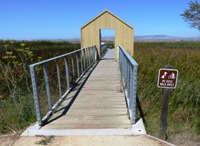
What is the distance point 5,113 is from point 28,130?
1.01m

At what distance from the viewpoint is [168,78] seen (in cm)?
290

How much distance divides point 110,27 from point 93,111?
384 inches

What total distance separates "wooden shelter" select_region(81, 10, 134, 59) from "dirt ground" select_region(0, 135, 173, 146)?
407 inches

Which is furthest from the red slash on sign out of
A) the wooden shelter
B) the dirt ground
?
the wooden shelter

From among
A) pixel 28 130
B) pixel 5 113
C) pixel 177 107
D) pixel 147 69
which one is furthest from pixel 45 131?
pixel 147 69

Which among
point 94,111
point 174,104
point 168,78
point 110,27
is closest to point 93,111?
point 94,111

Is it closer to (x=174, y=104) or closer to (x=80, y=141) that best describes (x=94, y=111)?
(x=80, y=141)

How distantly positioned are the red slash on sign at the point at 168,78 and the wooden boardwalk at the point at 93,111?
0.94m

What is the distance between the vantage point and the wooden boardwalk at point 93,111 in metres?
3.44

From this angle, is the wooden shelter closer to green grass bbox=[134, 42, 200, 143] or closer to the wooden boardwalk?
green grass bbox=[134, 42, 200, 143]

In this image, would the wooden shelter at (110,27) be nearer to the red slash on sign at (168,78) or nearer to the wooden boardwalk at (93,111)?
the wooden boardwalk at (93,111)

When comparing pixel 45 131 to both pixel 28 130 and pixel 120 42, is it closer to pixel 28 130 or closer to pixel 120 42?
pixel 28 130

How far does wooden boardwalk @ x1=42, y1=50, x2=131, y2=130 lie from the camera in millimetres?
3436

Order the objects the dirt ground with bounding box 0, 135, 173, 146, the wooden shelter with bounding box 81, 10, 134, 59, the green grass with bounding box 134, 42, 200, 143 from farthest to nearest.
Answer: the wooden shelter with bounding box 81, 10, 134, 59
the green grass with bounding box 134, 42, 200, 143
the dirt ground with bounding box 0, 135, 173, 146
